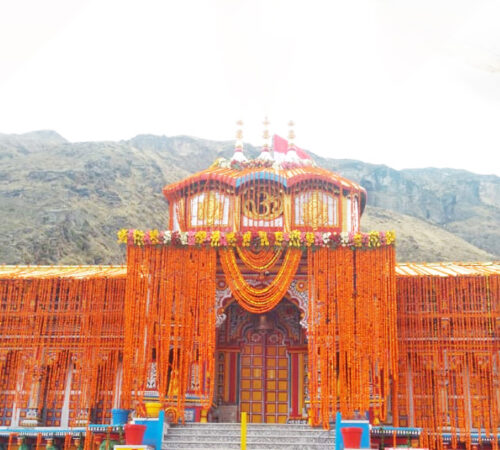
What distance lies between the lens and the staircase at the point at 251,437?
15.2 metres

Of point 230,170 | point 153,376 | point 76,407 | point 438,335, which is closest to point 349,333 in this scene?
point 438,335

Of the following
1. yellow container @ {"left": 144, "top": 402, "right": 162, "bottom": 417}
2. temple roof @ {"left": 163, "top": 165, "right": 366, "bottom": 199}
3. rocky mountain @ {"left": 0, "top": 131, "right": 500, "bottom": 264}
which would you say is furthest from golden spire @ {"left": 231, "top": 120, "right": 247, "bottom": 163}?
rocky mountain @ {"left": 0, "top": 131, "right": 500, "bottom": 264}

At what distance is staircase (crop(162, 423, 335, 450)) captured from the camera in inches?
599

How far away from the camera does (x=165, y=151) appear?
81500 millimetres

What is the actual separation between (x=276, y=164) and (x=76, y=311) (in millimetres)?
7406

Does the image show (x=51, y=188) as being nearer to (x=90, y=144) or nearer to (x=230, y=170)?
(x=90, y=144)

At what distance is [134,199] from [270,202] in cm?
4319

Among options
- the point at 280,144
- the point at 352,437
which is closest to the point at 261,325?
the point at 352,437

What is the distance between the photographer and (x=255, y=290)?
17.4 meters

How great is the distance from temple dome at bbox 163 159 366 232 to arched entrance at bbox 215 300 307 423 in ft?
8.09

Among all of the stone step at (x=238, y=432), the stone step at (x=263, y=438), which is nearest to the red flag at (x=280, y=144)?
the stone step at (x=238, y=432)

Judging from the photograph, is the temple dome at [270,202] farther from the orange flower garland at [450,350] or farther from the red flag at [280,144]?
the red flag at [280,144]

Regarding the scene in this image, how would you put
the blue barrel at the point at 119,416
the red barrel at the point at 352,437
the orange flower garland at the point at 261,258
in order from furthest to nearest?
the orange flower garland at the point at 261,258 → the blue barrel at the point at 119,416 → the red barrel at the point at 352,437

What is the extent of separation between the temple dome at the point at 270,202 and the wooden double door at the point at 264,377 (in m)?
3.29
